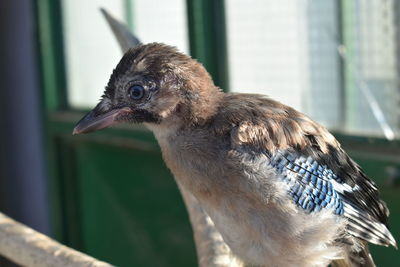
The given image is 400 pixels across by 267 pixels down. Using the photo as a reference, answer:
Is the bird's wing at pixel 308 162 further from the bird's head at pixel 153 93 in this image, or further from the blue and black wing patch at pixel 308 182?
the bird's head at pixel 153 93

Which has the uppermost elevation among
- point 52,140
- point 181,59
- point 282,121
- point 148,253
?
point 181,59

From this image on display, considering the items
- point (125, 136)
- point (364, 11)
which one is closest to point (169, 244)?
point (125, 136)

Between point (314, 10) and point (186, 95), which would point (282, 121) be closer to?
point (186, 95)

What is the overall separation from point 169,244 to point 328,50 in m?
1.67

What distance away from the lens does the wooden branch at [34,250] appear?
2283mm

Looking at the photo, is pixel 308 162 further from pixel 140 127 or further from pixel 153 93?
pixel 140 127

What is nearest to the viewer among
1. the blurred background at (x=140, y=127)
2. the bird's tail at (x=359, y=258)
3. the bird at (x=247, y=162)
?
the bird at (x=247, y=162)

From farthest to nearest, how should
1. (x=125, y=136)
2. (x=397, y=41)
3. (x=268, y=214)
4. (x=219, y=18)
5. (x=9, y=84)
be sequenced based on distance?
(x=9, y=84), (x=125, y=136), (x=219, y=18), (x=397, y=41), (x=268, y=214)

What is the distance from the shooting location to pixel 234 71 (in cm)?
392

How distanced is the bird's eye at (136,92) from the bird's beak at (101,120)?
0.05 m

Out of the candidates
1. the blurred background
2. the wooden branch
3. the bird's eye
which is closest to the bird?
the bird's eye

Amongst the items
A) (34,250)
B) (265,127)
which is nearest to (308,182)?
(265,127)

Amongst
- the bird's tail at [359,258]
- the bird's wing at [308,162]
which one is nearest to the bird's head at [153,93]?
the bird's wing at [308,162]

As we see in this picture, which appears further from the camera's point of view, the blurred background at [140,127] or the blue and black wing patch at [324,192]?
the blurred background at [140,127]
